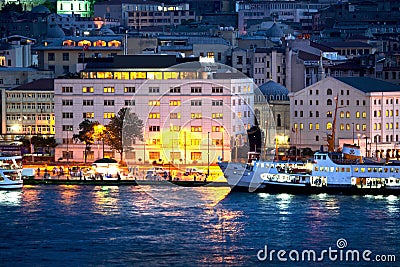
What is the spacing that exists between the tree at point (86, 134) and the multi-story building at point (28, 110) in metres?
4.99

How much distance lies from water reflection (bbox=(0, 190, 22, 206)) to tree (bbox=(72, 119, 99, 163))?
7.97 metres

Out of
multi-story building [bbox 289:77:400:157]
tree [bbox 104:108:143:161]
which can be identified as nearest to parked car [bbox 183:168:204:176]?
tree [bbox 104:108:143:161]

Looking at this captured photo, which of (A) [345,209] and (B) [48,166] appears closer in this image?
(A) [345,209]

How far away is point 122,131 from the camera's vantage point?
64438 millimetres

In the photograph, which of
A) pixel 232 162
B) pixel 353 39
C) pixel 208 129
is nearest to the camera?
pixel 232 162

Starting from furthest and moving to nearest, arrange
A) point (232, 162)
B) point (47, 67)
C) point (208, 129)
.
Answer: point (47, 67) → point (208, 129) → point (232, 162)

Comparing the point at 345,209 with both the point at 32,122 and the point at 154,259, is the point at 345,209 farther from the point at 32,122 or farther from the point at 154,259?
the point at 32,122

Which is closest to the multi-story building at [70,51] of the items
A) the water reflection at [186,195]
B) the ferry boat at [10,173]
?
the ferry boat at [10,173]

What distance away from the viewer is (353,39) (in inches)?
3602

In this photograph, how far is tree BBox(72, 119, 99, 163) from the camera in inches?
2549

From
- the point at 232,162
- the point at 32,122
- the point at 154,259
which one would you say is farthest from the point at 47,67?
the point at 154,259

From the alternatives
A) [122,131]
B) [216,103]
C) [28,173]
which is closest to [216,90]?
[216,103]

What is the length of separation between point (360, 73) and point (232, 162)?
1515 centimetres

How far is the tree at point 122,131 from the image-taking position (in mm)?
64375
